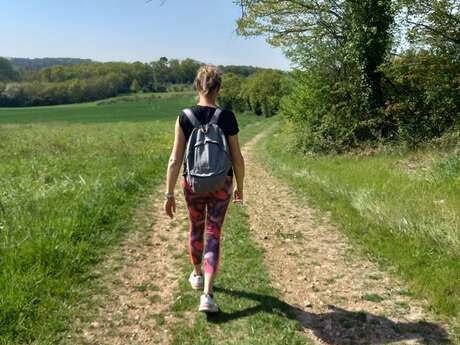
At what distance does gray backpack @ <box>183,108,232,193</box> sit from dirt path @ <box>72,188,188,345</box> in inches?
53.1

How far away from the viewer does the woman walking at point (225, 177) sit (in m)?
4.01

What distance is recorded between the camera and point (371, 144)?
1532cm

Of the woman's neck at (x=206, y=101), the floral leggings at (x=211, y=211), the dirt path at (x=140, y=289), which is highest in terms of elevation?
the woman's neck at (x=206, y=101)

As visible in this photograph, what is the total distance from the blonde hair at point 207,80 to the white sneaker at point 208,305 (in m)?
1.89

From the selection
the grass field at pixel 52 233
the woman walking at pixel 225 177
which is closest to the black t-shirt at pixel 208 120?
the woman walking at pixel 225 177

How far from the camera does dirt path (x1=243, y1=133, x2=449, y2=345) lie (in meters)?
3.95

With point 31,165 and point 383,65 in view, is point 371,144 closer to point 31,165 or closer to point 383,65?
point 383,65

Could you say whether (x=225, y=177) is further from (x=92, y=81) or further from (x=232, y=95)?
(x=92, y=81)

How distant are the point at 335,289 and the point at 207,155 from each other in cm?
221

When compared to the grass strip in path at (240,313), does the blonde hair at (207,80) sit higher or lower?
higher

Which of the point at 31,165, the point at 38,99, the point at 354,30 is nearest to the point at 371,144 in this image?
the point at 354,30

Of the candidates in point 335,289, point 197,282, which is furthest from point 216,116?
point 335,289

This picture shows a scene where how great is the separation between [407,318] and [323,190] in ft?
18.2

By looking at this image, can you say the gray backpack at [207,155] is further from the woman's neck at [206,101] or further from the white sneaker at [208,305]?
the white sneaker at [208,305]
